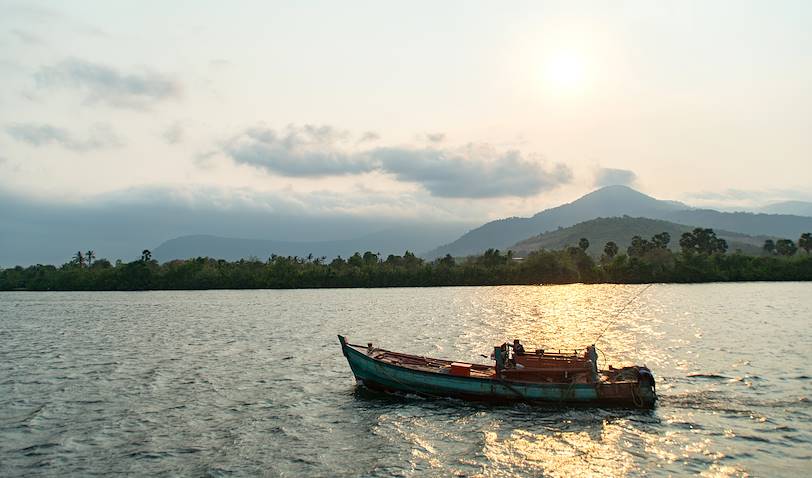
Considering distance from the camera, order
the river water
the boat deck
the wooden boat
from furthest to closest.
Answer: the boat deck → the wooden boat → the river water

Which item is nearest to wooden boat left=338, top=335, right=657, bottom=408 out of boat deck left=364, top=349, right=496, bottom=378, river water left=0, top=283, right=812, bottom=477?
boat deck left=364, top=349, right=496, bottom=378

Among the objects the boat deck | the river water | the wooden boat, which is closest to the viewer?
the river water

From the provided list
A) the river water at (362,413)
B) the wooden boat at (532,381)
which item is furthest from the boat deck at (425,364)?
the river water at (362,413)

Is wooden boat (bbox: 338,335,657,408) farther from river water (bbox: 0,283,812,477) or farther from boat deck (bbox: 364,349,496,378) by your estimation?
river water (bbox: 0,283,812,477)

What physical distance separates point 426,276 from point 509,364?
162481mm

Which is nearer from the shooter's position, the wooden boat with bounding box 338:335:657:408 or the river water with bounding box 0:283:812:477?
the river water with bounding box 0:283:812:477

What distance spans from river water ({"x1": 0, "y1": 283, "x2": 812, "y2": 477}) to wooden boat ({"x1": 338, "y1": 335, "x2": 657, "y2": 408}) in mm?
909

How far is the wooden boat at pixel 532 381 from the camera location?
112 feet

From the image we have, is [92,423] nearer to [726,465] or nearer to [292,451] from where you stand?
[292,451]

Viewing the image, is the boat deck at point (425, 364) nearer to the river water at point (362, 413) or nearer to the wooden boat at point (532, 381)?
the wooden boat at point (532, 381)

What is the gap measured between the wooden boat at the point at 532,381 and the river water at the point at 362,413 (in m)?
0.91

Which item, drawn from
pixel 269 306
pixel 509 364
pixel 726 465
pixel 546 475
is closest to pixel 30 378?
pixel 509 364

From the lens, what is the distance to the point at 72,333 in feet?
262

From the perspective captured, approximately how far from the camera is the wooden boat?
34.2 metres
